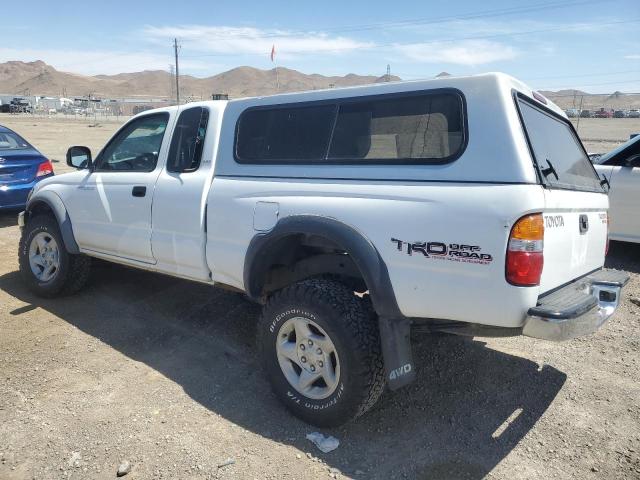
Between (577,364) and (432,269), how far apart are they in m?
2.16

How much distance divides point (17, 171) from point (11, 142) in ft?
3.29

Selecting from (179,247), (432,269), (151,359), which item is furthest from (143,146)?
(432,269)

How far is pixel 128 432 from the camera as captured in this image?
308 centimetres

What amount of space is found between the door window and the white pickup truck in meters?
0.12

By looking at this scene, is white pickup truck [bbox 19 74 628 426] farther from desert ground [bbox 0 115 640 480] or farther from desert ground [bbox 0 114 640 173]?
desert ground [bbox 0 114 640 173]

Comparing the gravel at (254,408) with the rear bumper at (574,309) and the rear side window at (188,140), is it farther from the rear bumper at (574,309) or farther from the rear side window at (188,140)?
the rear side window at (188,140)

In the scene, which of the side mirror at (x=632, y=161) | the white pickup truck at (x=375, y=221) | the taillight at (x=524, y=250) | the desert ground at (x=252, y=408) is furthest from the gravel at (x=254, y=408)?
the side mirror at (x=632, y=161)

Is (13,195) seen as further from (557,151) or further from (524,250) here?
(524,250)

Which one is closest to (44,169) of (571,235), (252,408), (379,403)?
(252,408)

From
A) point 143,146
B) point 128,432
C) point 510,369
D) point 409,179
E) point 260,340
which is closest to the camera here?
point 409,179

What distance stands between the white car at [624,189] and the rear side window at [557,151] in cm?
303

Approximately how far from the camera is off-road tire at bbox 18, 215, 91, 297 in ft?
16.6

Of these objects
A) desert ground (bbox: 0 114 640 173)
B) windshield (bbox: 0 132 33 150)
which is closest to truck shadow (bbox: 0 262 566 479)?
windshield (bbox: 0 132 33 150)

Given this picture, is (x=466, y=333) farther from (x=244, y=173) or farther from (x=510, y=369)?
(x=244, y=173)
